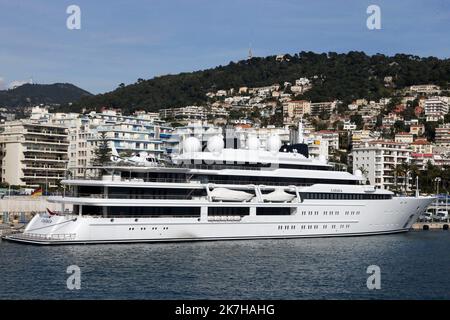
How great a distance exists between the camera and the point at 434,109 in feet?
469

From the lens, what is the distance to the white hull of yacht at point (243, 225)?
3659cm

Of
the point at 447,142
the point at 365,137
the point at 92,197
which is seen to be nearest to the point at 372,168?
the point at 365,137

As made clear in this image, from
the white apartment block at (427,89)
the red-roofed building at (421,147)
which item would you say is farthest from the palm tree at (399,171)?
the white apartment block at (427,89)

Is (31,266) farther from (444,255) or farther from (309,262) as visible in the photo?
(444,255)

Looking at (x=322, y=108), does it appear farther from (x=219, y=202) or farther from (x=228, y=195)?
(x=219, y=202)

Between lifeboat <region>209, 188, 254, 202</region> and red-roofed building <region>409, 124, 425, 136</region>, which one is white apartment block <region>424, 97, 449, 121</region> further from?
lifeboat <region>209, 188, 254, 202</region>

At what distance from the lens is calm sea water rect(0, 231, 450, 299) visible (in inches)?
966

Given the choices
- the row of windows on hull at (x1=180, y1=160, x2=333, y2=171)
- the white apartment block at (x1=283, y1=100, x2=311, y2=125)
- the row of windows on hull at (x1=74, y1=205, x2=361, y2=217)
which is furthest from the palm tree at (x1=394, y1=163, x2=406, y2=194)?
the white apartment block at (x1=283, y1=100, x2=311, y2=125)

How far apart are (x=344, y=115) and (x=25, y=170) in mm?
92467

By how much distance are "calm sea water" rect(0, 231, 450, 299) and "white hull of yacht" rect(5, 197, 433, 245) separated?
1004 mm

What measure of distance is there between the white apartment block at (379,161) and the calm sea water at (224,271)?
4882 cm

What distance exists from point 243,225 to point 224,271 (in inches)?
512

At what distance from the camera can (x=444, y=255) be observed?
37.7 metres

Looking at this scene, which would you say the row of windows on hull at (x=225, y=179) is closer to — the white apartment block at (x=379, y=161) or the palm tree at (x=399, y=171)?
the palm tree at (x=399, y=171)
